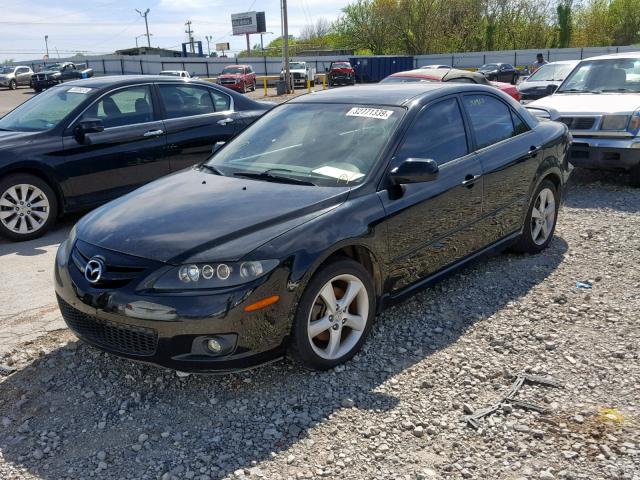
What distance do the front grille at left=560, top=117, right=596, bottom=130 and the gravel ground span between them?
4.32m

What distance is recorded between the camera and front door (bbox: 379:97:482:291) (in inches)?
157

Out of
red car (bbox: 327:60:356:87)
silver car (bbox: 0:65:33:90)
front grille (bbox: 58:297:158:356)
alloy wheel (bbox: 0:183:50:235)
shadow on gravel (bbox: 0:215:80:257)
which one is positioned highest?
silver car (bbox: 0:65:33:90)

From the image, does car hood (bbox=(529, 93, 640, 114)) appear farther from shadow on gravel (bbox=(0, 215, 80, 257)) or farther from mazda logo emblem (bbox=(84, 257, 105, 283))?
mazda logo emblem (bbox=(84, 257, 105, 283))

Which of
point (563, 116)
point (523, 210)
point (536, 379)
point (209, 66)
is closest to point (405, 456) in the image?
point (536, 379)

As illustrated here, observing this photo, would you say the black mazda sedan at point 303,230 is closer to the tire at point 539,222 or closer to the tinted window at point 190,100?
the tire at point 539,222

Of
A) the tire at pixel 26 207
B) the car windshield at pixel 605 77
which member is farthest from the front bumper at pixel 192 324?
the car windshield at pixel 605 77

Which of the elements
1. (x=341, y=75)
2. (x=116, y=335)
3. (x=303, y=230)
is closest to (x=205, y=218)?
(x=303, y=230)

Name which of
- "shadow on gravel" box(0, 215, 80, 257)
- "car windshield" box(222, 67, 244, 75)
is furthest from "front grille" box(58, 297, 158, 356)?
"car windshield" box(222, 67, 244, 75)

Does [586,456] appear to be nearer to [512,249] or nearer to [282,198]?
[282,198]

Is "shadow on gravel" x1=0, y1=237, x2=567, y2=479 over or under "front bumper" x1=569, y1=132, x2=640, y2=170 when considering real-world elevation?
under

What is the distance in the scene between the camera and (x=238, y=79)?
3744cm

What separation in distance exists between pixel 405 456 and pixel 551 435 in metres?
0.75

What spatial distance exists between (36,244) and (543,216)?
5156 millimetres

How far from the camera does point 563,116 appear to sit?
8430 millimetres
